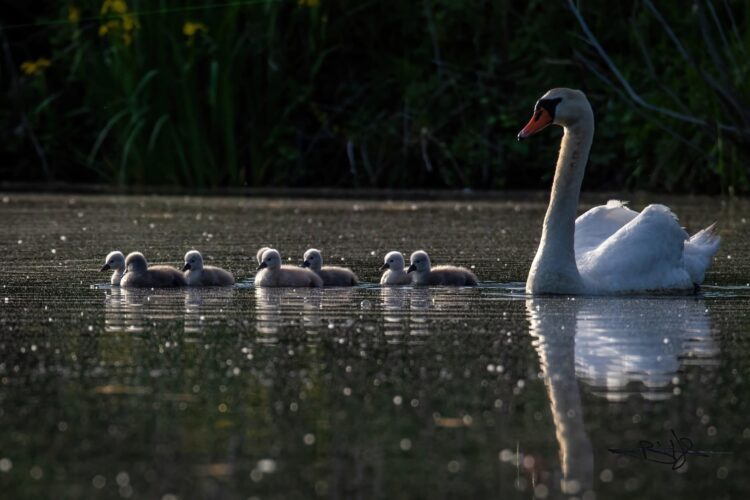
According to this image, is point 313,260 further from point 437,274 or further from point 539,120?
point 539,120

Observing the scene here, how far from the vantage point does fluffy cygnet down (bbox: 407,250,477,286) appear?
10.4m

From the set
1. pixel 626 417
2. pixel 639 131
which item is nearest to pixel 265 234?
pixel 639 131

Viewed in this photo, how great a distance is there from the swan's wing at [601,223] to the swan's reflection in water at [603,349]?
1380 millimetres

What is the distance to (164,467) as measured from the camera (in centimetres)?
473

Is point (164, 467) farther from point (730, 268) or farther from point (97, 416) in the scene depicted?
point (730, 268)

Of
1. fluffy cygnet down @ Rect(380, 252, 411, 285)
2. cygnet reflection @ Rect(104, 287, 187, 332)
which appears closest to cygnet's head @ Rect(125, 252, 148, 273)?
cygnet reflection @ Rect(104, 287, 187, 332)

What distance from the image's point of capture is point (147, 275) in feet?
33.9

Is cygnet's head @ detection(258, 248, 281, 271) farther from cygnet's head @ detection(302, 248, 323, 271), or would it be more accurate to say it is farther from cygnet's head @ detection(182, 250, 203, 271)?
cygnet's head @ detection(302, 248, 323, 271)

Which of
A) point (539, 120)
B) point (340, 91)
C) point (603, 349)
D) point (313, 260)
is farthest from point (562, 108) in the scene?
point (340, 91)

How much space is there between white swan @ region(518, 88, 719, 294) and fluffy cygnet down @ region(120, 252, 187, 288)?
2.17 metres

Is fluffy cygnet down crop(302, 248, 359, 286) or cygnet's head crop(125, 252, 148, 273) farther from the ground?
cygnet's head crop(125, 252, 148, 273)

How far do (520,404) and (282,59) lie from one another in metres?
18.6

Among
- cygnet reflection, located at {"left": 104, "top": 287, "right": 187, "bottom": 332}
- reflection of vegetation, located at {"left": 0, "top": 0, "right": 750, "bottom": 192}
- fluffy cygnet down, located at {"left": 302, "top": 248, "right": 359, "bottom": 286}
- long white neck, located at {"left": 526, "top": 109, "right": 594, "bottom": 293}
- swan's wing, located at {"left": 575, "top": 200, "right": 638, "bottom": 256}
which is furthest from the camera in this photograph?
reflection of vegetation, located at {"left": 0, "top": 0, "right": 750, "bottom": 192}

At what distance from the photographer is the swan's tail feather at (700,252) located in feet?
34.8
